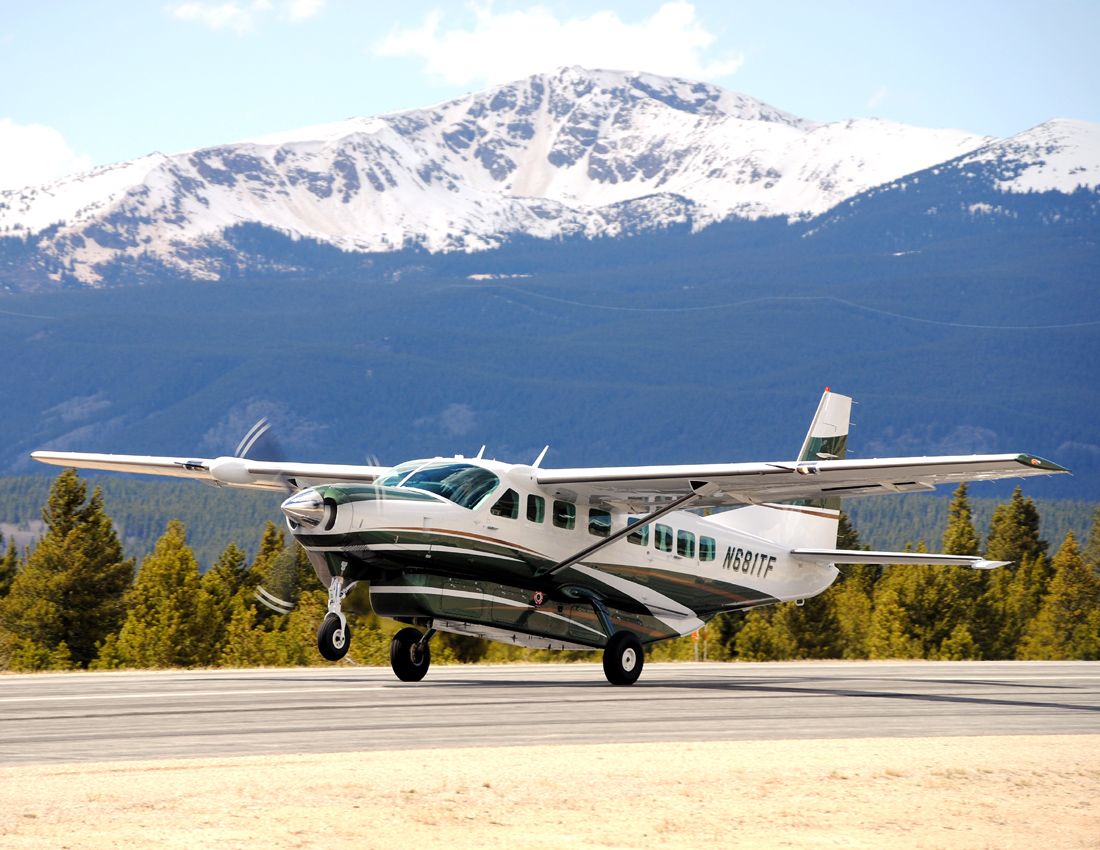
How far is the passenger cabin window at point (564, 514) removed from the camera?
2678 centimetres

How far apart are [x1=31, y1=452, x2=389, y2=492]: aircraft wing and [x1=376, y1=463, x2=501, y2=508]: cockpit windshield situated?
2.07 m

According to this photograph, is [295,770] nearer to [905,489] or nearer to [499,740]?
[499,740]

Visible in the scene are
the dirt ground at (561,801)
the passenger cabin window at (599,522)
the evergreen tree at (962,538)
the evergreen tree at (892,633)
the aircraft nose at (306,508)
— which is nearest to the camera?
the dirt ground at (561,801)

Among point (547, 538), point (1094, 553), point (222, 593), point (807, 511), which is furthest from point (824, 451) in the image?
point (1094, 553)

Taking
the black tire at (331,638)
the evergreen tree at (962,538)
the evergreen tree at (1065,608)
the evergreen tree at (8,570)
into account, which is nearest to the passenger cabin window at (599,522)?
the black tire at (331,638)

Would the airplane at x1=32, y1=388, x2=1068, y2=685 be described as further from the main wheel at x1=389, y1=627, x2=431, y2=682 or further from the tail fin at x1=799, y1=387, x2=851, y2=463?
the tail fin at x1=799, y1=387, x2=851, y2=463

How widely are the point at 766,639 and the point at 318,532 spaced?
223 ft

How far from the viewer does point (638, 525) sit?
2675 cm

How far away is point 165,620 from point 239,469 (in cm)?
4459

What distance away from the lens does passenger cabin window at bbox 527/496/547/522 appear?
26.2m

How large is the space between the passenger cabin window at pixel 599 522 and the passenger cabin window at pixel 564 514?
41 centimetres

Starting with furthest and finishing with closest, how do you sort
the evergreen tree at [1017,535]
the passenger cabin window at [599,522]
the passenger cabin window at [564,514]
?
the evergreen tree at [1017,535], the passenger cabin window at [599,522], the passenger cabin window at [564,514]

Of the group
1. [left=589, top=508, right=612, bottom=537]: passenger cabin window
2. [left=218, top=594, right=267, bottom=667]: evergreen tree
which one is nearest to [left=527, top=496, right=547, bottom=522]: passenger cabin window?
[left=589, top=508, right=612, bottom=537]: passenger cabin window

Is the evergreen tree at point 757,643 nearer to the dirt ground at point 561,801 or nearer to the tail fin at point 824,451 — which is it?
the tail fin at point 824,451
